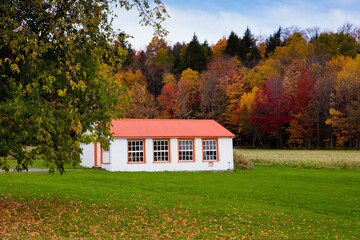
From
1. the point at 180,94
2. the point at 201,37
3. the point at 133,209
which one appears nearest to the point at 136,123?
the point at 133,209

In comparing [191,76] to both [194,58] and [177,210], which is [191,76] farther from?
[177,210]

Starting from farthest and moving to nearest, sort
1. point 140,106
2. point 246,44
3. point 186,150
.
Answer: point 246,44 → point 140,106 → point 186,150

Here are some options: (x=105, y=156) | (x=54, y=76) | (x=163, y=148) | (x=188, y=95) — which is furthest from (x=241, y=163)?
(x=188, y=95)

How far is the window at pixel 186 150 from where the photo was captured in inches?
1089

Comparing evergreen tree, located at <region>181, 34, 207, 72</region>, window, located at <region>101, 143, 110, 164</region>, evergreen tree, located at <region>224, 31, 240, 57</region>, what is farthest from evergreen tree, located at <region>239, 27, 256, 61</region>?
window, located at <region>101, 143, 110, 164</region>

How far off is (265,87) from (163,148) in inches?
1577

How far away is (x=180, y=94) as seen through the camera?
66.4 meters

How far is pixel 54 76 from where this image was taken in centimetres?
1012

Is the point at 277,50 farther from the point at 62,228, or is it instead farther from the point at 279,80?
the point at 62,228

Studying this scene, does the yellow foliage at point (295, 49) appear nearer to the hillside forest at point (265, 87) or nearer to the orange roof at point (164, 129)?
the hillside forest at point (265, 87)

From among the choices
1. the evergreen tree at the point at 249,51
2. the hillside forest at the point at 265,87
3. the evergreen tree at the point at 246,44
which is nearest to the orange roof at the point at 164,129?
the hillside forest at the point at 265,87

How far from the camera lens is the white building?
85.7 feet

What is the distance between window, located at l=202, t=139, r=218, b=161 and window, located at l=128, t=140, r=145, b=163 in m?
4.67

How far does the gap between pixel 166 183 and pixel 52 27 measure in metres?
11.8
